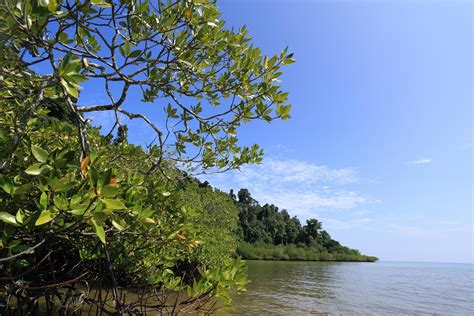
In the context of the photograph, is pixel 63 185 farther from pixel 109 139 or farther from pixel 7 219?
pixel 109 139

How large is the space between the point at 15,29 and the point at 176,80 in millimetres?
1336

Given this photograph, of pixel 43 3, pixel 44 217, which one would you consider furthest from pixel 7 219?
pixel 43 3

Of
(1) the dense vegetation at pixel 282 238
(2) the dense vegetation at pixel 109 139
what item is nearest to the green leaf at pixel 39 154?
(2) the dense vegetation at pixel 109 139

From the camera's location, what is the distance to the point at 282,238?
236 ft

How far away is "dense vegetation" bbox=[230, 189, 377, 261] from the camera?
2344 inches

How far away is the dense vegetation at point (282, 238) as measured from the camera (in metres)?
59.5

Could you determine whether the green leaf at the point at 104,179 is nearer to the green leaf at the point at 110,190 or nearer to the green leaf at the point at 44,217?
the green leaf at the point at 110,190

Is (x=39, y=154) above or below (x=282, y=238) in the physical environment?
above

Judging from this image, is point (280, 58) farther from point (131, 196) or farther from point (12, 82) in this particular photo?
point (12, 82)

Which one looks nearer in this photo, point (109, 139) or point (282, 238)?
point (109, 139)

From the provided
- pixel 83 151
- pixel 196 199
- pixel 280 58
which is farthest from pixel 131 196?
pixel 196 199

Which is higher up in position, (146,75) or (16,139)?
(146,75)

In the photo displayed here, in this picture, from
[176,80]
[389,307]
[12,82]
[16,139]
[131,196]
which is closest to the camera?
[131,196]

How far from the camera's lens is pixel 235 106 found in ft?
9.27
